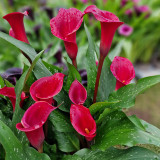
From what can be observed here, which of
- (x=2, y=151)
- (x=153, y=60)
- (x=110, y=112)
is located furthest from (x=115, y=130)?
(x=153, y=60)

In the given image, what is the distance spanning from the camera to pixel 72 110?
0.48m

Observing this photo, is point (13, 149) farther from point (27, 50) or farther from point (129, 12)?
point (129, 12)

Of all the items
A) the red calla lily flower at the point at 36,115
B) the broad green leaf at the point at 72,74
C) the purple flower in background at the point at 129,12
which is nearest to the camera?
the red calla lily flower at the point at 36,115

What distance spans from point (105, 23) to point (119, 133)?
0.22 meters

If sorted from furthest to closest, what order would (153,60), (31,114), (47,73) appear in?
(153,60) < (47,73) < (31,114)

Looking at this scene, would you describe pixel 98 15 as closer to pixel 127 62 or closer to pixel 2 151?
pixel 127 62

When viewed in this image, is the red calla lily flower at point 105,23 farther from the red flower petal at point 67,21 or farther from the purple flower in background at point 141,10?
the purple flower in background at point 141,10

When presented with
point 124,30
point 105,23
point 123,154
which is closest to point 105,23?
point 105,23

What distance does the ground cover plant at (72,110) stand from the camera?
468 mm

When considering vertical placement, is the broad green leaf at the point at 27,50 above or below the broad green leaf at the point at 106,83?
above

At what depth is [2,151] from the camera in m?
0.58

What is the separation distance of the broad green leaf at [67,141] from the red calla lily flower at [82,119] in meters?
0.10

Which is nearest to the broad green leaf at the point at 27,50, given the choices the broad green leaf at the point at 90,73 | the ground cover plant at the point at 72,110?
the ground cover plant at the point at 72,110

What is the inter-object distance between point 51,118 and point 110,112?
0.41 feet
